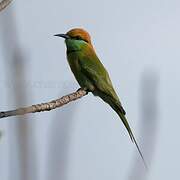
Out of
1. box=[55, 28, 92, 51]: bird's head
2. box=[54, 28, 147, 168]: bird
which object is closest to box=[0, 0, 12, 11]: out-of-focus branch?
box=[54, 28, 147, 168]: bird

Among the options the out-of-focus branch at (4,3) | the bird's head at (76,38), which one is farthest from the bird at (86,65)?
the out-of-focus branch at (4,3)

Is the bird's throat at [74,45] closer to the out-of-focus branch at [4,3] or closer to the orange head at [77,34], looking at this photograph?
Result: the orange head at [77,34]

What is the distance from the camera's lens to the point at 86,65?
3961 millimetres

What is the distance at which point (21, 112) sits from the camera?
789mm

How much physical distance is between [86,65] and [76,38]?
218 millimetres

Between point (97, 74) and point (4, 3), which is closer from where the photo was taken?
point (4, 3)

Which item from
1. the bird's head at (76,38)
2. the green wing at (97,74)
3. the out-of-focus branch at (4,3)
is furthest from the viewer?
the bird's head at (76,38)

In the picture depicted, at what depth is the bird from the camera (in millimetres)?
3812

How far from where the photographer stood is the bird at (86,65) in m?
3.81

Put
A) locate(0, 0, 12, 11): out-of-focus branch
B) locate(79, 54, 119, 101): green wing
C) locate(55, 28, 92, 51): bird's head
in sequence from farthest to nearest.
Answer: locate(55, 28, 92, 51): bird's head < locate(79, 54, 119, 101): green wing < locate(0, 0, 12, 11): out-of-focus branch

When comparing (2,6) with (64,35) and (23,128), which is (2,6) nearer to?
(23,128)

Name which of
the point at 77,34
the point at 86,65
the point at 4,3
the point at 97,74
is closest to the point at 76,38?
the point at 77,34

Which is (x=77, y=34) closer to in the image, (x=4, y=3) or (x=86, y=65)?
(x=86, y=65)

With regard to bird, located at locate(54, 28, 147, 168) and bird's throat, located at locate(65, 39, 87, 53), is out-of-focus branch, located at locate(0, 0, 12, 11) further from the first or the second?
bird's throat, located at locate(65, 39, 87, 53)
